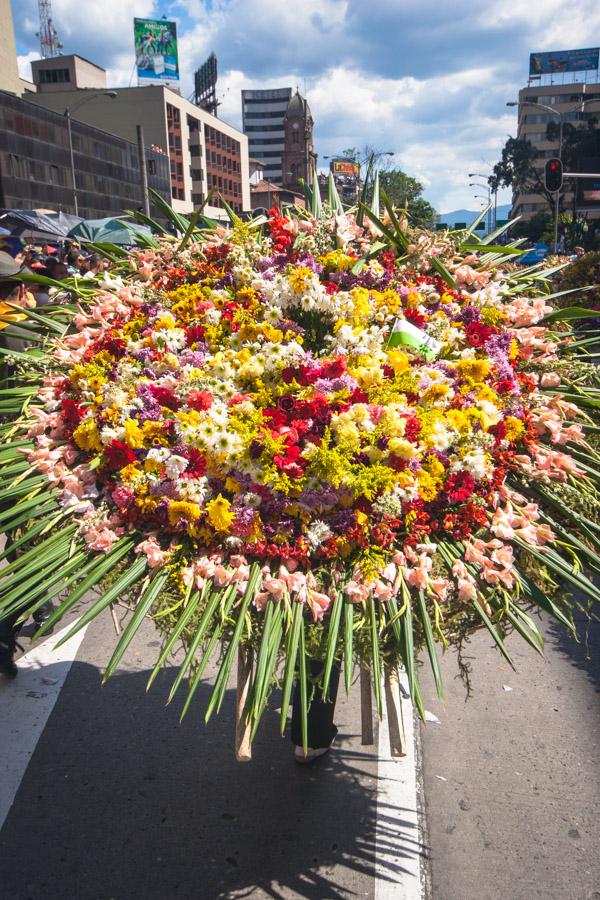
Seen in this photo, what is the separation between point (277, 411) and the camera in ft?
8.33

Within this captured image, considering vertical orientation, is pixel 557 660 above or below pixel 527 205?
below

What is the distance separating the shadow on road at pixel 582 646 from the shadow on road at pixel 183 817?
166 centimetres

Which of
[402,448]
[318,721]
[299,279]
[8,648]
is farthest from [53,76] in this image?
[402,448]

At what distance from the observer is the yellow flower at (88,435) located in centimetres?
263

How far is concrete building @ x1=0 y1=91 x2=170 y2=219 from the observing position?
1540 inches

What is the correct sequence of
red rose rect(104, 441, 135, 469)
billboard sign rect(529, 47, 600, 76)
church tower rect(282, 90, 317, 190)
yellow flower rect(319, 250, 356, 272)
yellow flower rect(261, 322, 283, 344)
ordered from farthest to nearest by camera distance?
church tower rect(282, 90, 317, 190) → billboard sign rect(529, 47, 600, 76) → yellow flower rect(319, 250, 356, 272) → yellow flower rect(261, 322, 283, 344) → red rose rect(104, 441, 135, 469)

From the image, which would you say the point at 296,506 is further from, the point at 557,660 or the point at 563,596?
the point at 557,660

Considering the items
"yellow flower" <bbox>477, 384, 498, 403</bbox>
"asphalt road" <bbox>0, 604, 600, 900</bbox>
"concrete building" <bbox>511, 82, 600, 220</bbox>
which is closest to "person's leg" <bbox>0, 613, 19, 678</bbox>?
"asphalt road" <bbox>0, 604, 600, 900</bbox>

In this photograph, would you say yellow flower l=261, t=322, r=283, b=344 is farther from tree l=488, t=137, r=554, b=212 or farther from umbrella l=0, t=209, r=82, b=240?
tree l=488, t=137, r=554, b=212

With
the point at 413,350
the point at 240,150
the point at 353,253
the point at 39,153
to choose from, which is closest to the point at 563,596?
the point at 413,350

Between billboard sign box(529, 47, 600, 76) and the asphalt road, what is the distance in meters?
138

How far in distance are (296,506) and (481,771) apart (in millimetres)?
1998

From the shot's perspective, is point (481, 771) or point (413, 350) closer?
point (413, 350)

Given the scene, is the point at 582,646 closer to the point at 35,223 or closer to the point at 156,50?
the point at 35,223
